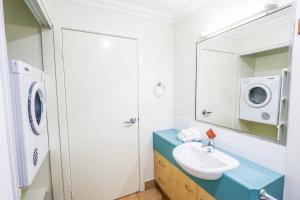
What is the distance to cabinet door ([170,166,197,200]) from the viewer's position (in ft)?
4.31

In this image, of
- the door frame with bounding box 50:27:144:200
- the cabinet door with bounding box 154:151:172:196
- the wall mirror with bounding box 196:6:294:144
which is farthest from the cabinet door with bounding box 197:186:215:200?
the door frame with bounding box 50:27:144:200

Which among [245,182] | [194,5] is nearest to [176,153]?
[245,182]

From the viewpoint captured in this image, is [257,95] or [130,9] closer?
[257,95]

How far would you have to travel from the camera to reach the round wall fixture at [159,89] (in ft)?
6.62

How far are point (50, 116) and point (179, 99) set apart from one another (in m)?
1.62

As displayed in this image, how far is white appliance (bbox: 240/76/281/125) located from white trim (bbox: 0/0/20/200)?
1.62 meters

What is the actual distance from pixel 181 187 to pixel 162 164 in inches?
16.1

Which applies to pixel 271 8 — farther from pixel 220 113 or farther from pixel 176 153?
pixel 176 153

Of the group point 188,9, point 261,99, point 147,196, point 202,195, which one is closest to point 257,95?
point 261,99

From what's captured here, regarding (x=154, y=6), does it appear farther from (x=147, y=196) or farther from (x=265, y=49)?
(x=147, y=196)

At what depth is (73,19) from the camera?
59.8 inches

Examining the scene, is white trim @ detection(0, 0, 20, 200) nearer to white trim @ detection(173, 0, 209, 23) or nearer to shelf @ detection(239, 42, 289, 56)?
shelf @ detection(239, 42, 289, 56)

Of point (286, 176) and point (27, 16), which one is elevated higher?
point (27, 16)

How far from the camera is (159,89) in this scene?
204cm
